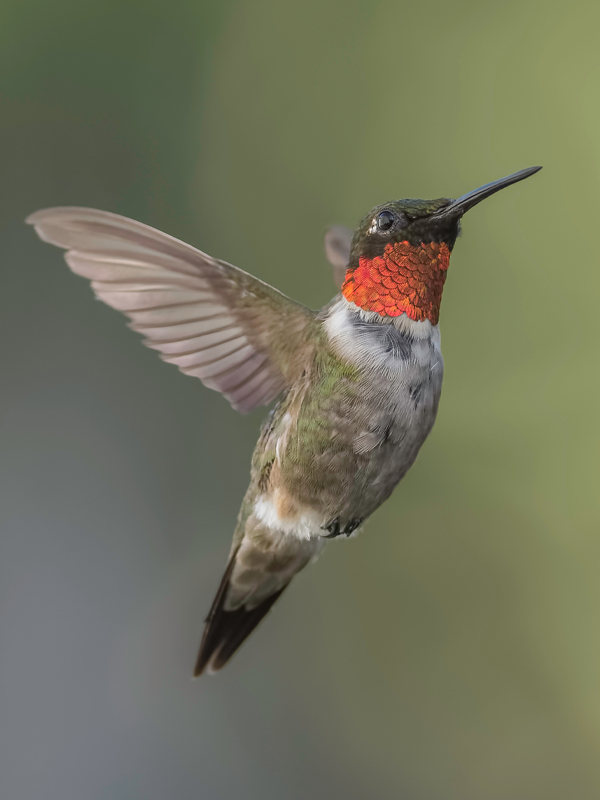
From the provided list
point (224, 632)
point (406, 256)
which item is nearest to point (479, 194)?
point (406, 256)

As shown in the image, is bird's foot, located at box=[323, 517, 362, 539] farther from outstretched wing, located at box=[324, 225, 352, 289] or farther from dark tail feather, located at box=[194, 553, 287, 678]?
outstretched wing, located at box=[324, 225, 352, 289]

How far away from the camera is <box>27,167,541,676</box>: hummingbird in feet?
2.10

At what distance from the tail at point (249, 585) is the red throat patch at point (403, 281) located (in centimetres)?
30

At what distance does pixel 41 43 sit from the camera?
185cm

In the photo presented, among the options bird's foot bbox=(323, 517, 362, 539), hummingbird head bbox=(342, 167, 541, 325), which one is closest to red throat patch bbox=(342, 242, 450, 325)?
hummingbird head bbox=(342, 167, 541, 325)

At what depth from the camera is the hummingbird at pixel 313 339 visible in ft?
2.10

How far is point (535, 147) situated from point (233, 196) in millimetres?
802

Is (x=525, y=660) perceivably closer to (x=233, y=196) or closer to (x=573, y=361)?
(x=573, y=361)

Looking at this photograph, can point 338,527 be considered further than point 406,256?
Yes

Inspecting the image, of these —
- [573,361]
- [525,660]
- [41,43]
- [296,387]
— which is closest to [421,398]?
[296,387]

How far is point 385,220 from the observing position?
0.64m

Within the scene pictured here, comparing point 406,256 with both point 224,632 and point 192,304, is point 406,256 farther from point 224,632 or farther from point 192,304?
point 224,632

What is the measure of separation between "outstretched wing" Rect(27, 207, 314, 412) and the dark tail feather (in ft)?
1.08

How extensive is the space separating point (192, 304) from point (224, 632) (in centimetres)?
48
